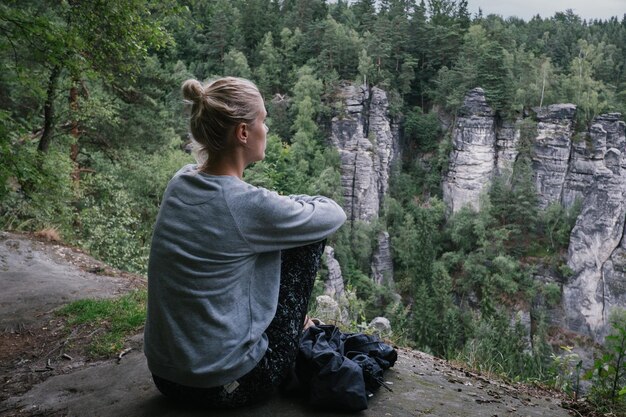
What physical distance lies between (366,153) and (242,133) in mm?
42432

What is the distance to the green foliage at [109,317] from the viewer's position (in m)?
→ 3.64

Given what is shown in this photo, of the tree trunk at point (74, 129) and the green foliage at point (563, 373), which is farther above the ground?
the tree trunk at point (74, 129)

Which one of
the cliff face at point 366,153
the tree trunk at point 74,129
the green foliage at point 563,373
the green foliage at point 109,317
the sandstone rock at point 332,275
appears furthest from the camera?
the cliff face at point 366,153

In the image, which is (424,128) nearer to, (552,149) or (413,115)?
(413,115)

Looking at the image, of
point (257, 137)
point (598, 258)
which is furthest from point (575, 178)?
point (257, 137)

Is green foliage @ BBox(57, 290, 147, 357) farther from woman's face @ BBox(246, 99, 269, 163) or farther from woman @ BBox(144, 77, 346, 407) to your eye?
woman's face @ BBox(246, 99, 269, 163)

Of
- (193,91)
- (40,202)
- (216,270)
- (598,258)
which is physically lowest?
(598,258)

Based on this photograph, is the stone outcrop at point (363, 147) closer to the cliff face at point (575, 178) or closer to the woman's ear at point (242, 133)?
the cliff face at point (575, 178)

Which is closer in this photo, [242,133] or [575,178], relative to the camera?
[242,133]

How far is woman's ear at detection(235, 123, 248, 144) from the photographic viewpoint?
76.0 inches

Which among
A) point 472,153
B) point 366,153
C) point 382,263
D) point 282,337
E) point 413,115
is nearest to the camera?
point 282,337

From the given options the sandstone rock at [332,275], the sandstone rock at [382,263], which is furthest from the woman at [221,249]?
the sandstone rock at [382,263]

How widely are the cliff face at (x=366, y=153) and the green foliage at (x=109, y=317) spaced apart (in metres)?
37.3

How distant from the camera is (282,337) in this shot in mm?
2102
